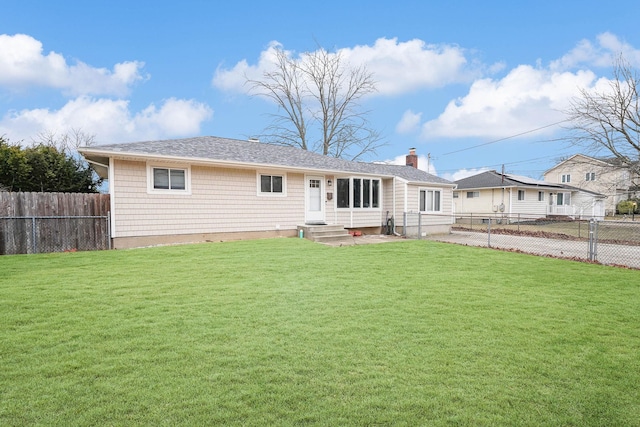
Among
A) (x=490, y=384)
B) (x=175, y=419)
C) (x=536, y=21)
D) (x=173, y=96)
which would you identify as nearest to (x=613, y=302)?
(x=490, y=384)

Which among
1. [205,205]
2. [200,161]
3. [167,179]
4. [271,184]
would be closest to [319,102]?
[271,184]

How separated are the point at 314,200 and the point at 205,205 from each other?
462 cm

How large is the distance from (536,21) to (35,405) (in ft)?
64.0

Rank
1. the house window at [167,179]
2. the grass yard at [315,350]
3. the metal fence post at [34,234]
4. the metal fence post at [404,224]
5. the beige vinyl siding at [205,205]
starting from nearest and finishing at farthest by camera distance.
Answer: the grass yard at [315,350], the metal fence post at [34,234], the beige vinyl siding at [205,205], the house window at [167,179], the metal fence post at [404,224]

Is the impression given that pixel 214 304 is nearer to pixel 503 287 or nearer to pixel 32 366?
pixel 32 366

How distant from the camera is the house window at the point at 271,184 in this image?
42.1ft

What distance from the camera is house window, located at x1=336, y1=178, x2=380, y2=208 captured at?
14.8 meters

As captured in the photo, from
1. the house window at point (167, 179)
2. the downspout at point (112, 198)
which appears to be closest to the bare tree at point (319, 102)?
the house window at point (167, 179)

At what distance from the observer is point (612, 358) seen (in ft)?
10.6

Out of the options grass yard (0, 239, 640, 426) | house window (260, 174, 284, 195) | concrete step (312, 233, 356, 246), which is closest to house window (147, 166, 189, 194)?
house window (260, 174, 284, 195)

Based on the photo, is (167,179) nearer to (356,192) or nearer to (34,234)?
(34,234)

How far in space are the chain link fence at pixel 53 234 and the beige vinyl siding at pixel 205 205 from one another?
2.37ft

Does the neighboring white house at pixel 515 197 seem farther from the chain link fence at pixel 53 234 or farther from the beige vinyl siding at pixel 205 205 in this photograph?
the chain link fence at pixel 53 234

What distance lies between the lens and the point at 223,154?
1215cm
